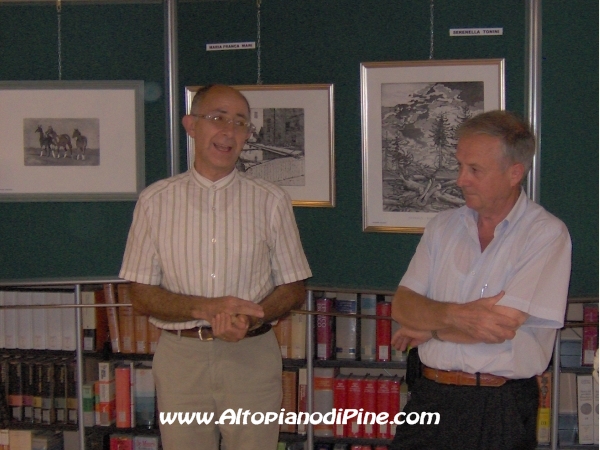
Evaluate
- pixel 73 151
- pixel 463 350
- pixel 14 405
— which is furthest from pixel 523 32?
pixel 14 405

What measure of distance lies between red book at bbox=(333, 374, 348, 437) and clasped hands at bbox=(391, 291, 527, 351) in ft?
5.07

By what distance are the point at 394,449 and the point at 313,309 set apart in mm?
1285

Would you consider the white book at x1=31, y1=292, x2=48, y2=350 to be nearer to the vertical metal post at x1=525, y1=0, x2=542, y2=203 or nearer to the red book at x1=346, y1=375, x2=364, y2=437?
the red book at x1=346, y1=375, x2=364, y2=437

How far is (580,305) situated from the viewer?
3590 millimetres

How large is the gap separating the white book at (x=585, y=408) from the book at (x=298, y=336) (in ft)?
4.71

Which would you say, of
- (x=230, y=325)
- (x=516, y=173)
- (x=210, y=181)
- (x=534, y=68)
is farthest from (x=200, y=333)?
(x=534, y=68)

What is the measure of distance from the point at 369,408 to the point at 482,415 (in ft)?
4.90

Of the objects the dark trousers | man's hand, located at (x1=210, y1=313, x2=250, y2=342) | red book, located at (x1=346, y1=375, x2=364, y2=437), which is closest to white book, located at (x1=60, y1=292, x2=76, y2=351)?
red book, located at (x1=346, y1=375, x2=364, y2=437)

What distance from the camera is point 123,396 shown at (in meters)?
3.82

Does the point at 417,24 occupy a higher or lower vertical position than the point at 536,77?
higher

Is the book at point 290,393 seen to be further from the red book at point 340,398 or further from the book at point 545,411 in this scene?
the book at point 545,411

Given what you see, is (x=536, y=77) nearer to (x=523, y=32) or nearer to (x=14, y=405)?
Answer: (x=523, y=32)

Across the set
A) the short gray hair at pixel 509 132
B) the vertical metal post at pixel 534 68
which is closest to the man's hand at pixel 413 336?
the short gray hair at pixel 509 132

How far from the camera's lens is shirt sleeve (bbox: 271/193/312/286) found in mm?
2666
